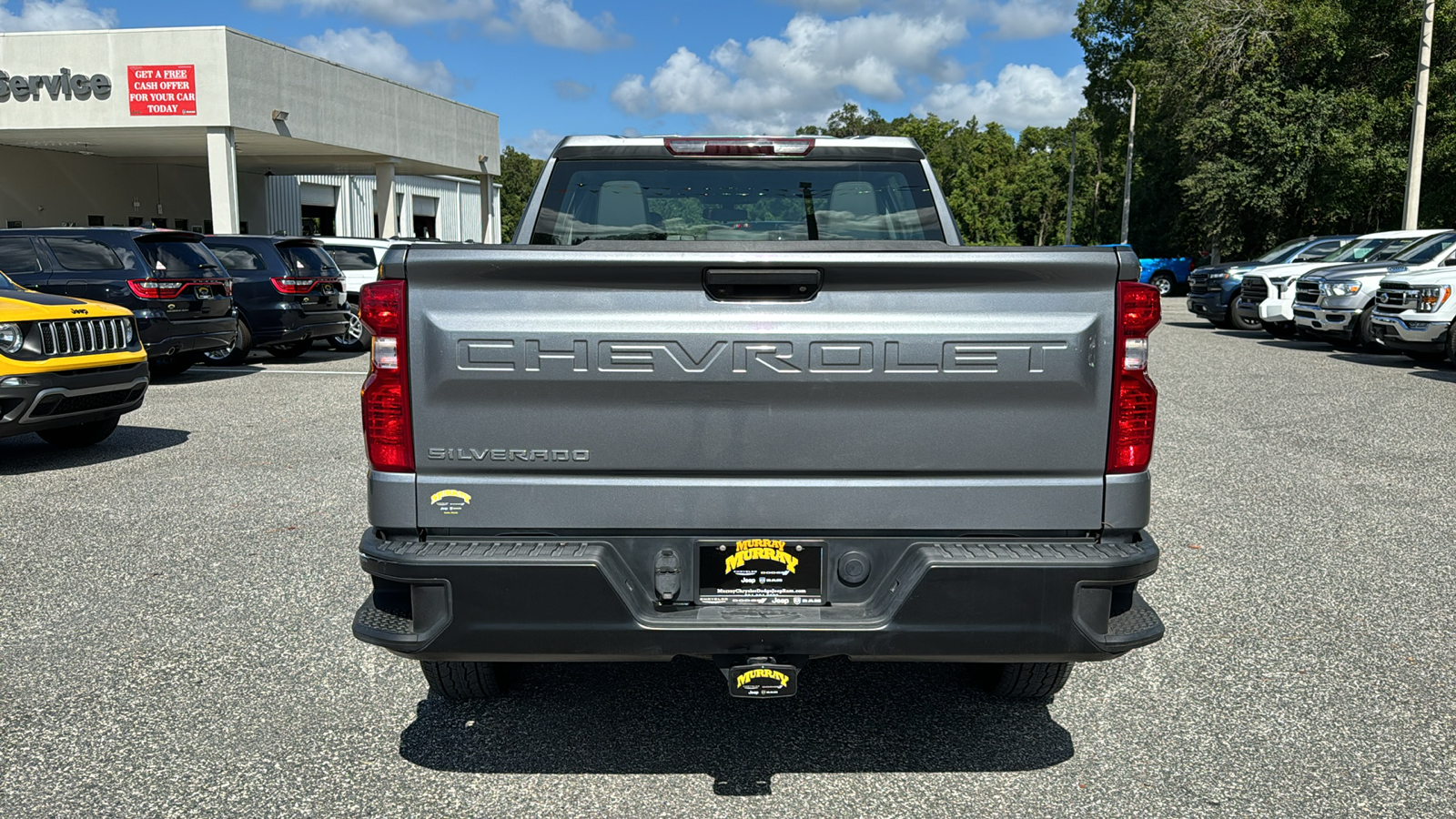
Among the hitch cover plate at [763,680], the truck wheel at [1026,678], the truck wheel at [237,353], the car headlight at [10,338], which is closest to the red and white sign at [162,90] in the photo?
the truck wheel at [237,353]

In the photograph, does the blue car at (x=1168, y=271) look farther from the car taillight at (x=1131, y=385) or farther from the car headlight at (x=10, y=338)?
the car taillight at (x=1131, y=385)

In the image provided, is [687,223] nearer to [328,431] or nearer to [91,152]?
[328,431]

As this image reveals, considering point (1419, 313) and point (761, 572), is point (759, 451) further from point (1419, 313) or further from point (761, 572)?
point (1419, 313)

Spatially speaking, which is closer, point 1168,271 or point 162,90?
point 162,90

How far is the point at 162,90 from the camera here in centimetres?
2973

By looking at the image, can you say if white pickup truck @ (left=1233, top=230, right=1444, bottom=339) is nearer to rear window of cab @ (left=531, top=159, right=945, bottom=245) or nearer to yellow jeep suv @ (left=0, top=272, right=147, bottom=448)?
rear window of cab @ (left=531, top=159, right=945, bottom=245)

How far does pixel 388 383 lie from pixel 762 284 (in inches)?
39.8

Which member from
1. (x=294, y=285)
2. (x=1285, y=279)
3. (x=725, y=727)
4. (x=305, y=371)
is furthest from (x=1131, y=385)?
(x=1285, y=279)

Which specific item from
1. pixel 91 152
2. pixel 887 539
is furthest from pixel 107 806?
pixel 91 152

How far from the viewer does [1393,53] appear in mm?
31656

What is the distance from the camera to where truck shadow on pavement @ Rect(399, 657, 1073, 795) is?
370 cm

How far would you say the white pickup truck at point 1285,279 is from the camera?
20.3 m

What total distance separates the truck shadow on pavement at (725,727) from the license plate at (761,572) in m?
0.73

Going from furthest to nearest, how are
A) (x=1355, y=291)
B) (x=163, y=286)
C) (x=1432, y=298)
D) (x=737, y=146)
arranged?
(x=1355, y=291), (x=1432, y=298), (x=163, y=286), (x=737, y=146)
